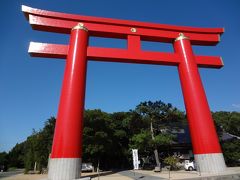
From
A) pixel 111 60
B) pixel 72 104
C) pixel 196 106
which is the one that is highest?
pixel 111 60

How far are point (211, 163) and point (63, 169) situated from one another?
5898mm

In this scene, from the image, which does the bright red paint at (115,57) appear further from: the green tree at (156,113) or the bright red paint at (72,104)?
the green tree at (156,113)

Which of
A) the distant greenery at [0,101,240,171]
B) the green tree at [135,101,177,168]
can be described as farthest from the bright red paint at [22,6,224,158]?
the green tree at [135,101,177,168]

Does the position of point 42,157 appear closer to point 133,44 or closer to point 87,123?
point 87,123

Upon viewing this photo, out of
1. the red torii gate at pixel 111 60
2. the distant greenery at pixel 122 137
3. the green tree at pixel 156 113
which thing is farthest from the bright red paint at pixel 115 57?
the green tree at pixel 156 113

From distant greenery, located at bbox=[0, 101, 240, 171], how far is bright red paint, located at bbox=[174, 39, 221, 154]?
339 inches

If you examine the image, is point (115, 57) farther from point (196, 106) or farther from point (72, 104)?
point (196, 106)

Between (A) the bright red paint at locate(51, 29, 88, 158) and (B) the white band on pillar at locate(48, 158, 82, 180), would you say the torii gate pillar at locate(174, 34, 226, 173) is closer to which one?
(A) the bright red paint at locate(51, 29, 88, 158)

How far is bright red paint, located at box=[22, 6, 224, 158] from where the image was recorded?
8.19 metres

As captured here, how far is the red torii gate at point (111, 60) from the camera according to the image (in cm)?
788

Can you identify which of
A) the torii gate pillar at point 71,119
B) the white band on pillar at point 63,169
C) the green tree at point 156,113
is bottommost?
the white band on pillar at point 63,169

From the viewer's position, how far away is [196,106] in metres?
9.66

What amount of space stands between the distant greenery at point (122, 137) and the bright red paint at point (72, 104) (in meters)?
11.4

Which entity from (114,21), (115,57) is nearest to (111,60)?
(115,57)
